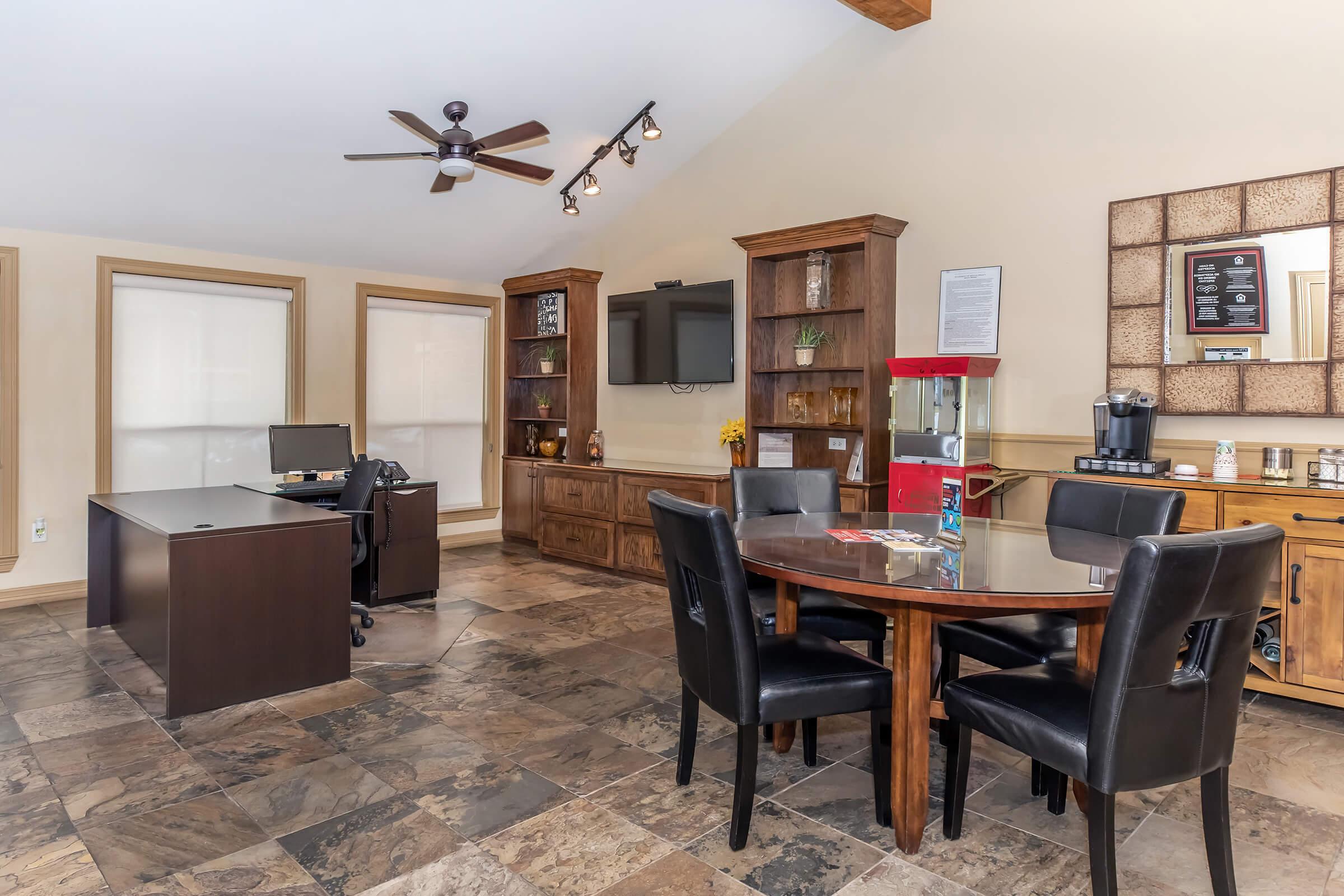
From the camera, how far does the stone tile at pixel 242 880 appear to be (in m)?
2.06

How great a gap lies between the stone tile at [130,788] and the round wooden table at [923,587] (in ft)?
6.46

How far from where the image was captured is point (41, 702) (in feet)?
11.1

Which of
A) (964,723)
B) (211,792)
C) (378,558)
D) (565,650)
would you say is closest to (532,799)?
(211,792)

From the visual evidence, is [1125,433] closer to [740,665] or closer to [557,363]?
[740,665]

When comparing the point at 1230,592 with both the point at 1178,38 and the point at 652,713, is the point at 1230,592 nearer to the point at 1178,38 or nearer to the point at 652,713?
the point at 652,713

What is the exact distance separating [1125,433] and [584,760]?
287cm

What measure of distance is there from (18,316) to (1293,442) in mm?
6876

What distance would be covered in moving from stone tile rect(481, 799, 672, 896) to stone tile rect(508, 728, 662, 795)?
7.3 inches

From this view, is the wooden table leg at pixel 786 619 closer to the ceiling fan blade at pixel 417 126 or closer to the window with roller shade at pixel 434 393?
the ceiling fan blade at pixel 417 126

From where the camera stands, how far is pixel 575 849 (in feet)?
7.44

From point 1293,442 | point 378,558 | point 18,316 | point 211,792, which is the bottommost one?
point 211,792

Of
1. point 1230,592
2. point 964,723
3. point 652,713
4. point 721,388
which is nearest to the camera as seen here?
point 1230,592

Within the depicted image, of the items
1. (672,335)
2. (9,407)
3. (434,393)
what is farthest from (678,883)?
(434,393)

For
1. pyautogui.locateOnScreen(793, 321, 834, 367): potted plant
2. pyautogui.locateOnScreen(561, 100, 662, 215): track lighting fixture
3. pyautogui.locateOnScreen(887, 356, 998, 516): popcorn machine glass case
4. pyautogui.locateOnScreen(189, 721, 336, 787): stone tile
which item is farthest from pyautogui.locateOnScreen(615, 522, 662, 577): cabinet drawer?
pyautogui.locateOnScreen(189, 721, 336, 787): stone tile
